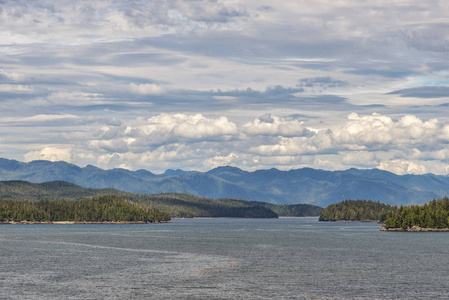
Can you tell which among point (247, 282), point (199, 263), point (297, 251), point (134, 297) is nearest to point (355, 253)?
point (297, 251)

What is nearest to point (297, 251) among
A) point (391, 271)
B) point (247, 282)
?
→ point (391, 271)

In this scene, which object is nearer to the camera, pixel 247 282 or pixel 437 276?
pixel 247 282

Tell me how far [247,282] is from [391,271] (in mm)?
34343

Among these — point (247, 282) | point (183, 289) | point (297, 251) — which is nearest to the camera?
point (183, 289)

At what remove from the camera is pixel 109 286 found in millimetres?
90938

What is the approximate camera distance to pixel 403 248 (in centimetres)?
17362

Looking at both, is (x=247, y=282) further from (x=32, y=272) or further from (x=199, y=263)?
(x=32, y=272)

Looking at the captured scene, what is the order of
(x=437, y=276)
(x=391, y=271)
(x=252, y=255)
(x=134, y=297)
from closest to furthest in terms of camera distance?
(x=134, y=297) → (x=437, y=276) → (x=391, y=271) → (x=252, y=255)

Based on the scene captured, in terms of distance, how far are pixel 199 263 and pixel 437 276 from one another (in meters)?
49.6

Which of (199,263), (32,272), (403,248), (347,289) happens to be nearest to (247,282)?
(347,289)

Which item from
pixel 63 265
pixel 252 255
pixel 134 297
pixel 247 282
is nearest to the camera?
pixel 134 297

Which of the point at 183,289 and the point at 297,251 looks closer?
the point at 183,289

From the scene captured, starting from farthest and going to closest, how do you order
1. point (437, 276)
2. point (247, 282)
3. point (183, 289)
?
1. point (437, 276)
2. point (247, 282)
3. point (183, 289)

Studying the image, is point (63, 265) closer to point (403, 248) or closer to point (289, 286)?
point (289, 286)
